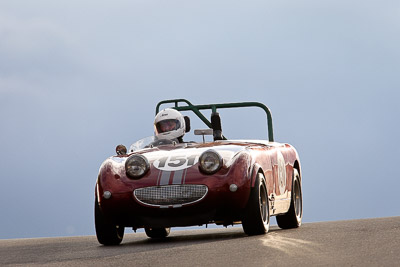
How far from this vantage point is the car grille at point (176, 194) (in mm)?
9781

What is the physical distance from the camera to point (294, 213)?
12430 mm

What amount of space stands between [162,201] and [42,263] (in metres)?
2.16

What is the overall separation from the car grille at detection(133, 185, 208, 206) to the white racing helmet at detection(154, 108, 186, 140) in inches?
90.3

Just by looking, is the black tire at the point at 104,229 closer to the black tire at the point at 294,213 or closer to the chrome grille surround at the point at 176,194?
the chrome grille surround at the point at 176,194

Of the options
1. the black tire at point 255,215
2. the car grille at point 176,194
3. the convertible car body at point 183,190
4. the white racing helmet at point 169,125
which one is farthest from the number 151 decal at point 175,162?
the white racing helmet at point 169,125

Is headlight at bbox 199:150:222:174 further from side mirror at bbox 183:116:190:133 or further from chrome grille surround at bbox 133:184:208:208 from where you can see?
side mirror at bbox 183:116:190:133

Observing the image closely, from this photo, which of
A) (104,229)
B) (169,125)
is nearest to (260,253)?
(104,229)

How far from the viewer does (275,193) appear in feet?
36.3

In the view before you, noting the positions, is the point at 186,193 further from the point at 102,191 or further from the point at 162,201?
the point at 102,191

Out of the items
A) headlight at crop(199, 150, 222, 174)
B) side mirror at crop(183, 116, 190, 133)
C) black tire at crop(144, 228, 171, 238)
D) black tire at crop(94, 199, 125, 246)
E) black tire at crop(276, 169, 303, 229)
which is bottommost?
black tire at crop(144, 228, 171, 238)

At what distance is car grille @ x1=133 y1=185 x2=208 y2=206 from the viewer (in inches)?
385

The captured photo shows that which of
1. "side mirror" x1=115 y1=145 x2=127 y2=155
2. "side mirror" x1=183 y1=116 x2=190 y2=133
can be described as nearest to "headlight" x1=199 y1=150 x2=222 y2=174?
"side mirror" x1=115 y1=145 x2=127 y2=155

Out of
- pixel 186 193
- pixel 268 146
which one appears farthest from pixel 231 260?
pixel 268 146

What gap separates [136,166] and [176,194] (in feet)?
1.91
